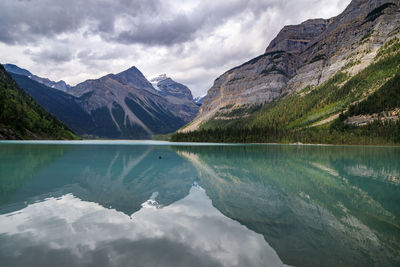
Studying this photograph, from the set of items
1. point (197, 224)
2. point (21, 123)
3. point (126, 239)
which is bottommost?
point (197, 224)

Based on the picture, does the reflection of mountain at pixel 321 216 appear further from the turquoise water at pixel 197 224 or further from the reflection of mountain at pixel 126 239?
the reflection of mountain at pixel 126 239

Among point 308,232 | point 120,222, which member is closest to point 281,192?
point 308,232

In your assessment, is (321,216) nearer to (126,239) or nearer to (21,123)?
(126,239)

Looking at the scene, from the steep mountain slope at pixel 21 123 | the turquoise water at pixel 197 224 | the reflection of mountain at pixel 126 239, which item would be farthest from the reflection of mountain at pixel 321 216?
the steep mountain slope at pixel 21 123

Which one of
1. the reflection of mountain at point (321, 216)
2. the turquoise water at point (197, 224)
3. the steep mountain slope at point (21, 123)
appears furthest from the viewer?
the steep mountain slope at point (21, 123)

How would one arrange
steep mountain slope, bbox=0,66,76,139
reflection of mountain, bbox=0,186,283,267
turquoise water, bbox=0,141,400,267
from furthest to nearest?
steep mountain slope, bbox=0,66,76,139 → turquoise water, bbox=0,141,400,267 → reflection of mountain, bbox=0,186,283,267

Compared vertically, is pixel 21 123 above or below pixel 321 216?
above

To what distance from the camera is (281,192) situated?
67.6 ft

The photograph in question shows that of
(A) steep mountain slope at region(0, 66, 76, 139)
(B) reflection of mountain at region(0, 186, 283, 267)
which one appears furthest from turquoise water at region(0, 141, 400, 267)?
(A) steep mountain slope at region(0, 66, 76, 139)

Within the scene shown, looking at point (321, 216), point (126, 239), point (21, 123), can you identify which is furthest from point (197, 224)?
point (21, 123)

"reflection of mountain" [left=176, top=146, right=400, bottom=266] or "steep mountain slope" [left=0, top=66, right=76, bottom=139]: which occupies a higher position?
"steep mountain slope" [left=0, top=66, right=76, bottom=139]

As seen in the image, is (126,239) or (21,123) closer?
(126,239)

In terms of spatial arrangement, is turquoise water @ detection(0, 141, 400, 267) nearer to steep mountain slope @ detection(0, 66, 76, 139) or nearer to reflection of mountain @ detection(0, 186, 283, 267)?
reflection of mountain @ detection(0, 186, 283, 267)

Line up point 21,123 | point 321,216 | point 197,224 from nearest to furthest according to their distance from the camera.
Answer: point 197,224
point 321,216
point 21,123
